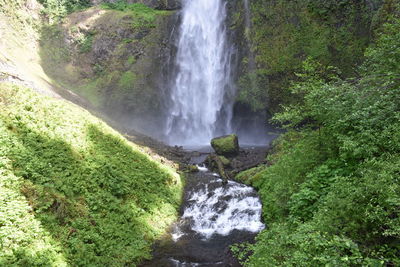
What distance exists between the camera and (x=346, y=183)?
4727mm

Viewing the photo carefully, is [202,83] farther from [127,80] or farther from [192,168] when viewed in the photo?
[192,168]

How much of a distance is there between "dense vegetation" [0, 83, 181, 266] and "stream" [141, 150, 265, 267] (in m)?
0.65

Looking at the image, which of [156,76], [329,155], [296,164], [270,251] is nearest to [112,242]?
[270,251]

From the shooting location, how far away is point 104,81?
29297 millimetres

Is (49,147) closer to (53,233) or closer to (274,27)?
(53,233)

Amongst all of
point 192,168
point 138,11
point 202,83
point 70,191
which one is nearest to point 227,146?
point 192,168

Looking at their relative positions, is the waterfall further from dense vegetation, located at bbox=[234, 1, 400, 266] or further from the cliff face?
dense vegetation, located at bbox=[234, 1, 400, 266]

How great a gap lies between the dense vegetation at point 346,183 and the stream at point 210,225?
2663mm

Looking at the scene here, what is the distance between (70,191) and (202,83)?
21.4m

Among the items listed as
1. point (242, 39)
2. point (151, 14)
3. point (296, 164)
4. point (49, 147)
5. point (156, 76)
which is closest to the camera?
point (296, 164)

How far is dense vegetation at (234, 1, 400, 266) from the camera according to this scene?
3.56 meters

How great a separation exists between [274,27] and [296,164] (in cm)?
1928

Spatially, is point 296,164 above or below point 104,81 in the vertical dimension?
below

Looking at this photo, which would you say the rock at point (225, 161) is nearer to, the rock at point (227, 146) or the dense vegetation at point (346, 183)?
the rock at point (227, 146)
